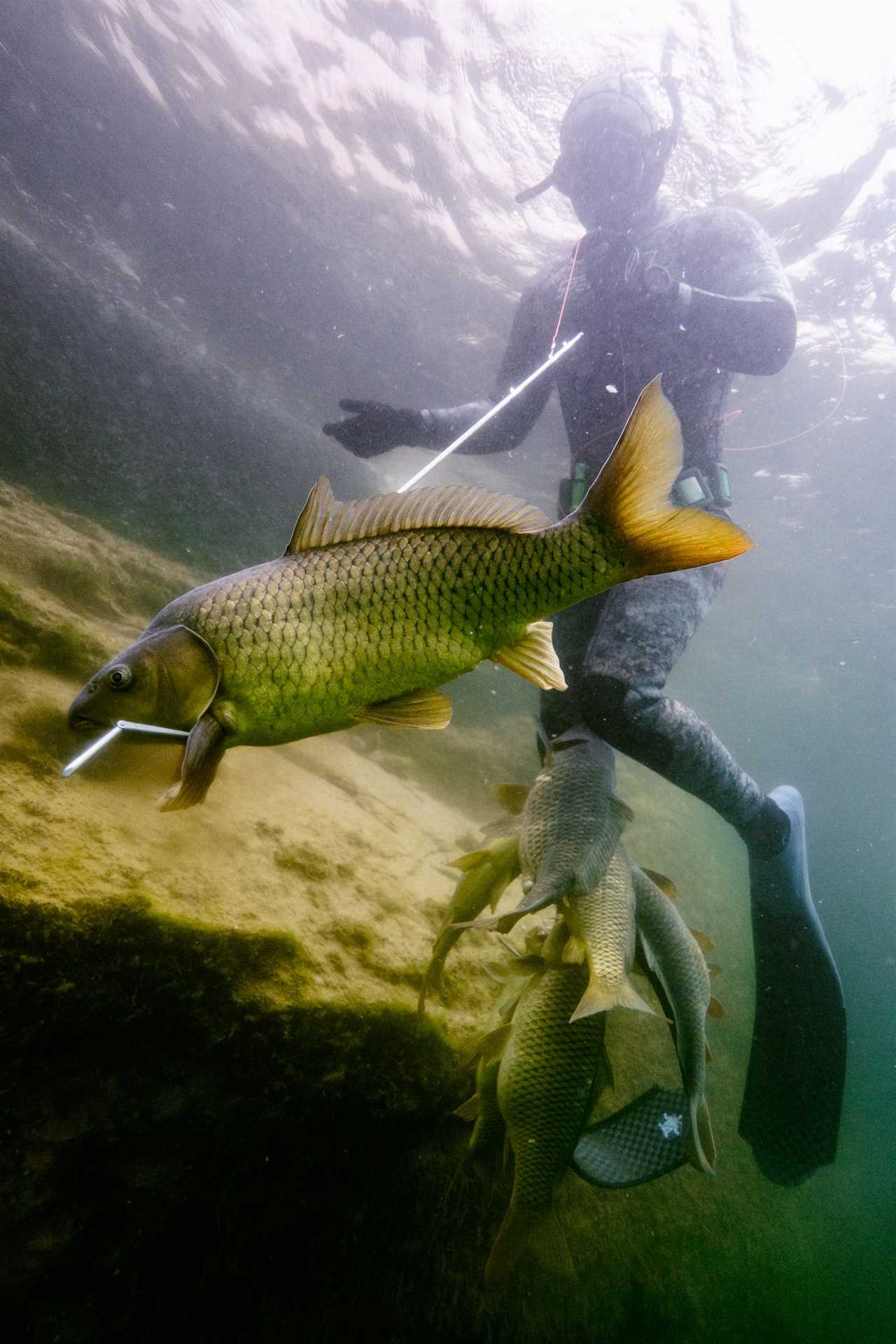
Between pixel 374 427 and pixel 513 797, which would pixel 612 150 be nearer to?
pixel 374 427

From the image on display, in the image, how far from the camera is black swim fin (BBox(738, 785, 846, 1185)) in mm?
3664

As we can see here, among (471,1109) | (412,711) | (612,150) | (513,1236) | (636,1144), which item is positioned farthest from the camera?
(612,150)

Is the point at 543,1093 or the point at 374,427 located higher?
the point at 374,427

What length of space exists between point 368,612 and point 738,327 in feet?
14.6

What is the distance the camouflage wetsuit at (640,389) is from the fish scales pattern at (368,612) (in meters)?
1.71

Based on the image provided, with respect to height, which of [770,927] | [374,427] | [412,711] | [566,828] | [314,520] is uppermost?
[374,427]

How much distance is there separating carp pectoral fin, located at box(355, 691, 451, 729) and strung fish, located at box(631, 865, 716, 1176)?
1.70 m

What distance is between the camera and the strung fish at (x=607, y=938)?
189 centimetres

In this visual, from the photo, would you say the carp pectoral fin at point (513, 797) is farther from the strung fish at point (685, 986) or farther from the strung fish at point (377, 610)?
the strung fish at point (377, 610)

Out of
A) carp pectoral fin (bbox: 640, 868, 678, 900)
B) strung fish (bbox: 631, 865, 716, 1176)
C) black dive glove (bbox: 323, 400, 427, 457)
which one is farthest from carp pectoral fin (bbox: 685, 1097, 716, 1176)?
black dive glove (bbox: 323, 400, 427, 457)

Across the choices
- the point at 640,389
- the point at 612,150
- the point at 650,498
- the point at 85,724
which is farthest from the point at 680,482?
the point at 612,150

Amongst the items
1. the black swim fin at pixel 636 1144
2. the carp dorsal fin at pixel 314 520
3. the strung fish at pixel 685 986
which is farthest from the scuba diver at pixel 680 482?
the carp dorsal fin at pixel 314 520

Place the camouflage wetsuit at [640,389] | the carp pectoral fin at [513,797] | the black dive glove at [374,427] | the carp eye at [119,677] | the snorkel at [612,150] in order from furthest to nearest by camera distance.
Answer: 1. the snorkel at [612,150]
2. the black dive glove at [374,427]
3. the camouflage wetsuit at [640,389]
4. the carp pectoral fin at [513,797]
5. the carp eye at [119,677]

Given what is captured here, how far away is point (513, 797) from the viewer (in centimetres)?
283
